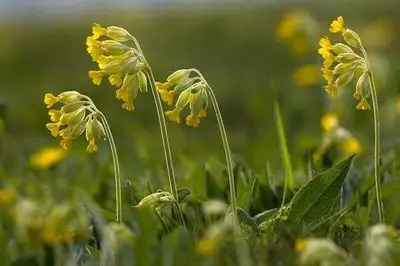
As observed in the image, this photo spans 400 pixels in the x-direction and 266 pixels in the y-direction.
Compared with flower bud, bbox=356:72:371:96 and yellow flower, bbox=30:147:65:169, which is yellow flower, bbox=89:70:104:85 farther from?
yellow flower, bbox=30:147:65:169

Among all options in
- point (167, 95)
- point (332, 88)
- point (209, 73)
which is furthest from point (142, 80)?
point (209, 73)

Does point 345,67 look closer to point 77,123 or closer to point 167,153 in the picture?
point 167,153

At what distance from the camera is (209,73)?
1231 cm

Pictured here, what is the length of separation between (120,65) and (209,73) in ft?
33.6

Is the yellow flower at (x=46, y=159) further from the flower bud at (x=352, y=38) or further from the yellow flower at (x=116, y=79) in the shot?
the flower bud at (x=352, y=38)

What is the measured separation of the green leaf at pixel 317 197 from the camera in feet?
7.07

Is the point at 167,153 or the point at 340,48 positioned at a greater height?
Result: the point at 340,48

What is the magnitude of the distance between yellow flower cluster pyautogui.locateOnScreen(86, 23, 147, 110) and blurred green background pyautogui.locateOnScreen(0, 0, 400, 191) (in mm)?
660

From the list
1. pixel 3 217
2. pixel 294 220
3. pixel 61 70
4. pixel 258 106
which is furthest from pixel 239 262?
pixel 61 70

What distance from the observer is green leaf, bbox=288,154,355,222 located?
215 cm

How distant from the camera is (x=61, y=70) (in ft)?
44.1

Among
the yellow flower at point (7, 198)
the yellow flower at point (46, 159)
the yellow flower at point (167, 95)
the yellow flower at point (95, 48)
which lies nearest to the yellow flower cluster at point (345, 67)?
the yellow flower at point (167, 95)

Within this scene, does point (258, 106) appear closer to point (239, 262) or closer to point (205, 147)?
point (205, 147)

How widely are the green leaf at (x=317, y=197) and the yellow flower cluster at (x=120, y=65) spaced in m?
0.38
